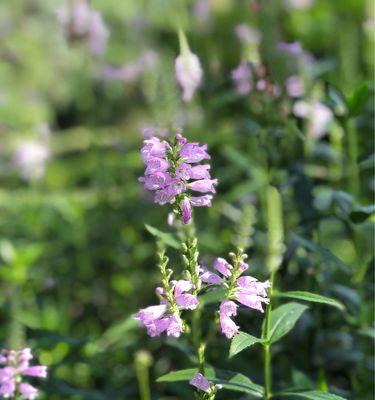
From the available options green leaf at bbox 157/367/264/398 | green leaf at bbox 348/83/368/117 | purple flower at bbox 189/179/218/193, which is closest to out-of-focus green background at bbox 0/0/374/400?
green leaf at bbox 348/83/368/117

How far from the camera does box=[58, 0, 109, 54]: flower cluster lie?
3.33 m

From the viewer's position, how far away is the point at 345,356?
7.82 feet

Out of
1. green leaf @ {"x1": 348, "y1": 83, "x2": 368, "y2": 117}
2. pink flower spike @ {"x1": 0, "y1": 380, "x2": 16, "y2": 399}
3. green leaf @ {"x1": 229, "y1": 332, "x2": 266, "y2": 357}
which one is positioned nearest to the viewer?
green leaf @ {"x1": 229, "y1": 332, "x2": 266, "y2": 357}

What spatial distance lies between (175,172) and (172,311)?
0.28 meters

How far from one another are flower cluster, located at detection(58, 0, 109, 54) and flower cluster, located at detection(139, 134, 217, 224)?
2.03 metres

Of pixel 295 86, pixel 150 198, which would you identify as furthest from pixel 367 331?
pixel 150 198

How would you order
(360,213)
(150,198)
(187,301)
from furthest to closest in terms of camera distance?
(150,198) < (360,213) < (187,301)

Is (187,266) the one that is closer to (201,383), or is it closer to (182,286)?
(182,286)

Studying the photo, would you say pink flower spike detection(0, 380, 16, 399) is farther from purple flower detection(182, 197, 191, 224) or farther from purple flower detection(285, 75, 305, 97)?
purple flower detection(285, 75, 305, 97)

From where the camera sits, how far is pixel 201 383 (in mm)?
1470

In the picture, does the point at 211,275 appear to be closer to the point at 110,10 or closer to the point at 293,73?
the point at 293,73

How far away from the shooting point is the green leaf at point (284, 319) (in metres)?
1.62

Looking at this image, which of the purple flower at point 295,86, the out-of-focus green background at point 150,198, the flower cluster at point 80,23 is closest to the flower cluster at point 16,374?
the out-of-focus green background at point 150,198

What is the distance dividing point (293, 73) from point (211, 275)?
70.2 inches
